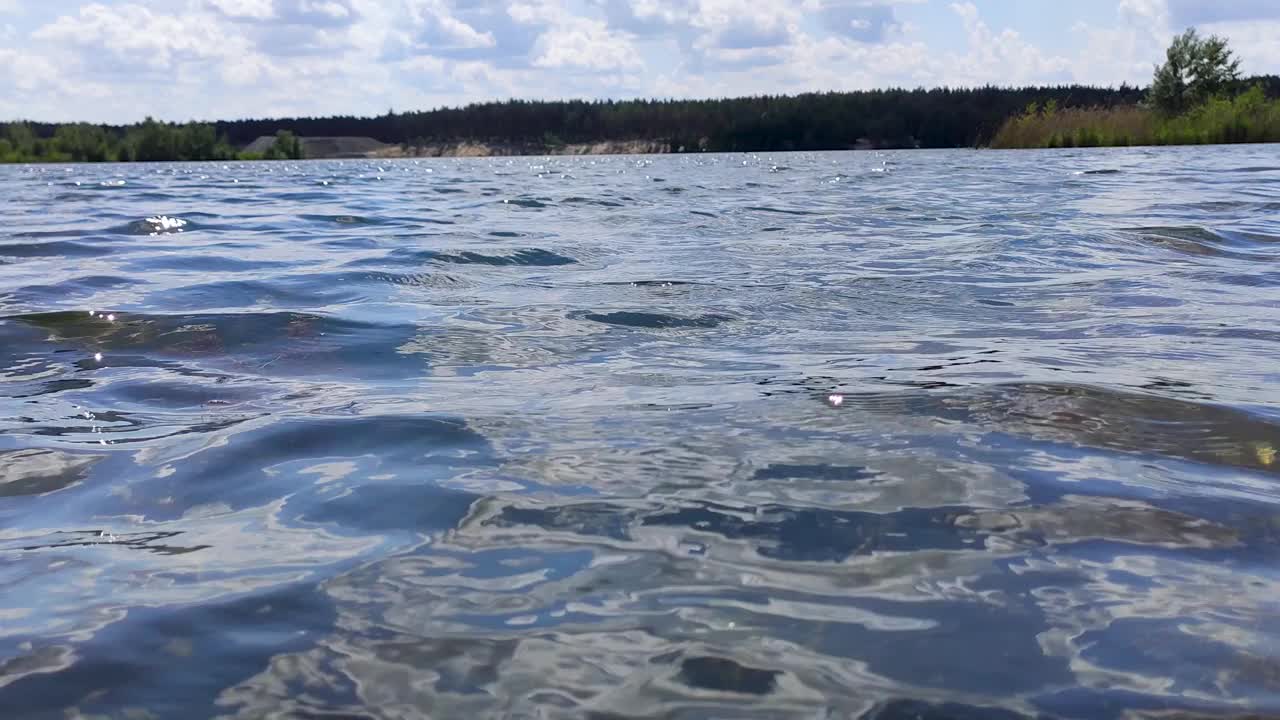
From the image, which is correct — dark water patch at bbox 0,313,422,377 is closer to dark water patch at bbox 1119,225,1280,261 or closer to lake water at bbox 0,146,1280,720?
lake water at bbox 0,146,1280,720

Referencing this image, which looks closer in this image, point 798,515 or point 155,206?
point 798,515

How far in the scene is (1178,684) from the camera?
1637 mm

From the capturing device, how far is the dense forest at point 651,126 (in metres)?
82.2

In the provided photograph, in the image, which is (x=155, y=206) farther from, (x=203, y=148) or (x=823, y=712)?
(x=203, y=148)

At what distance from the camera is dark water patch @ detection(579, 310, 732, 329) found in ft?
16.4

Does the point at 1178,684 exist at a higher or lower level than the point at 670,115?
lower

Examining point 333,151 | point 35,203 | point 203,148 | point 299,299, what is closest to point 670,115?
point 333,151

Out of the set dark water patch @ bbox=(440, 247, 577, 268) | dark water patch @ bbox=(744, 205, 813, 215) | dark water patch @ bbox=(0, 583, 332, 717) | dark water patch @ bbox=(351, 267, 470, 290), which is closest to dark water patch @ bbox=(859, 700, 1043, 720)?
dark water patch @ bbox=(0, 583, 332, 717)

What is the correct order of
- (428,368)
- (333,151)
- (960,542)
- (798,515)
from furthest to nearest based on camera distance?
(333,151) < (428,368) < (798,515) < (960,542)

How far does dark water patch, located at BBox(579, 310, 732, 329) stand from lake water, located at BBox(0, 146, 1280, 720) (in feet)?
0.10

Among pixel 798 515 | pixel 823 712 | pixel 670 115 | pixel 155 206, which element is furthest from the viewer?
pixel 670 115

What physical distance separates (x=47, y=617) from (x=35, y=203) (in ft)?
56.7

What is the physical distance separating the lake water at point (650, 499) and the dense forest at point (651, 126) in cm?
4236

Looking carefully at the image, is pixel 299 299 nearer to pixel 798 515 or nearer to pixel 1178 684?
pixel 798 515
